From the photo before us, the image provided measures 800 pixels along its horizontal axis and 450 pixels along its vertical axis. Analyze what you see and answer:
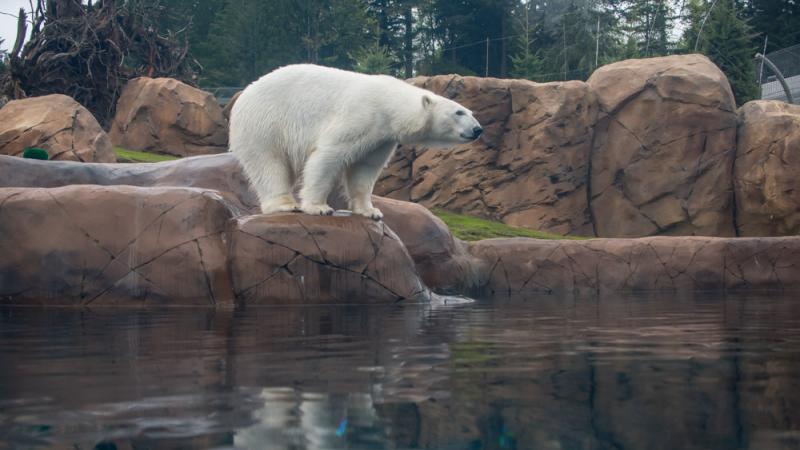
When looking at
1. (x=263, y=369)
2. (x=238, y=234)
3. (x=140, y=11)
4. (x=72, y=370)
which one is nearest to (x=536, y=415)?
(x=263, y=369)

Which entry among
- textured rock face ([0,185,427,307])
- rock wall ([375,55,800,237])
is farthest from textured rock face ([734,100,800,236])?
textured rock face ([0,185,427,307])

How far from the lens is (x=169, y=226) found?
8094 millimetres

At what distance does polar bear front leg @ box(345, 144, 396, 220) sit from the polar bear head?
1.49ft

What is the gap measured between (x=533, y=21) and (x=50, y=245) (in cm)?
3814

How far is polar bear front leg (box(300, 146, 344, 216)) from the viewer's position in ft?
26.9

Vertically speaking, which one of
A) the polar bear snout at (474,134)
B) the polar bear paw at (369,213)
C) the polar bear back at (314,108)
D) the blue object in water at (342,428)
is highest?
the polar bear back at (314,108)

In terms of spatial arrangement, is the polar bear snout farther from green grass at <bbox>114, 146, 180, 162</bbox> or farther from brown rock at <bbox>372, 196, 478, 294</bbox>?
green grass at <bbox>114, 146, 180, 162</bbox>

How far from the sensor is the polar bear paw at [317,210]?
829 cm

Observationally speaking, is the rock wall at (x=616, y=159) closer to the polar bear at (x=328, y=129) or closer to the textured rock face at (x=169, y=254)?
the polar bear at (x=328, y=129)

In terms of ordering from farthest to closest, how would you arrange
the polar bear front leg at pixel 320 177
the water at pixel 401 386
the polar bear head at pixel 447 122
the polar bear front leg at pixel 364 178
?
the polar bear front leg at pixel 364 178 < the polar bear head at pixel 447 122 < the polar bear front leg at pixel 320 177 < the water at pixel 401 386

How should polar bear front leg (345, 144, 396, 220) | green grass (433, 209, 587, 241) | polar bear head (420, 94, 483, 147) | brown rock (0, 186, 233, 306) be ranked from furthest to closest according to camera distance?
green grass (433, 209, 587, 241) < polar bear front leg (345, 144, 396, 220) < polar bear head (420, 94, 483, 147) < brown rock (0, 186, 233, 306)

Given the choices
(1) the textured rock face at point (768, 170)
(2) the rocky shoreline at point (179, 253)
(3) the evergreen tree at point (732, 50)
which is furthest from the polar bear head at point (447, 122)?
(3) the evergreen tree at point (732, 50)

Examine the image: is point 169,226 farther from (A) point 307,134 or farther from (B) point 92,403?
(B) point 92,403

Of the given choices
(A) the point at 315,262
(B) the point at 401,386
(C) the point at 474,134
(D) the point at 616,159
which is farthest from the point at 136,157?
(B) the point at 401,386
